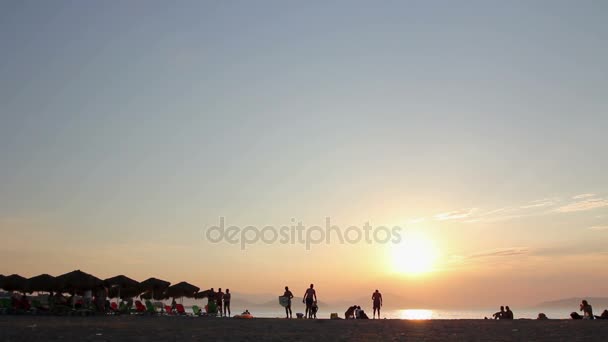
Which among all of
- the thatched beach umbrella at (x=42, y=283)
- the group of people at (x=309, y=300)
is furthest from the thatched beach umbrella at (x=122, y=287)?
the group of people at (x=309, y=300)

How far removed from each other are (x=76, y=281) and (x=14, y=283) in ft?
15.9

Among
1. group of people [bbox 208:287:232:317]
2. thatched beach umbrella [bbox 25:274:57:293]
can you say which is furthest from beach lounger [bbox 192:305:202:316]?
thatched beach umbrella [bbox 25:274:57:293]

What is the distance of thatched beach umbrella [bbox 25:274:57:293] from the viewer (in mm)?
37875

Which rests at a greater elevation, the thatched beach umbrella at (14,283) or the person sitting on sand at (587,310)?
the thatched beach umbrella at (14,283)

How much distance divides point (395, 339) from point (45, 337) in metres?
9.84

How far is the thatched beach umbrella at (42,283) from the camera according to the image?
3788 cm

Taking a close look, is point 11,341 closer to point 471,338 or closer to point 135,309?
point 471,338

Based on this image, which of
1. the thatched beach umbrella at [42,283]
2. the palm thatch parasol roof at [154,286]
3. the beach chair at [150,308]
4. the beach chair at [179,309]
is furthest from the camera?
the palm thatch parasol roof at [154,286]

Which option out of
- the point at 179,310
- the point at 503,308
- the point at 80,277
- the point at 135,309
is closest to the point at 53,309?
the point at 80,277

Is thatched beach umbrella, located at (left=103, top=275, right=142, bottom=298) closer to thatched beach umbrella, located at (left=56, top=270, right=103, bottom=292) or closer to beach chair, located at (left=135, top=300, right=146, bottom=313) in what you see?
thatched beach umbrella, located at (left=56, top=270, right=103, bottom=292)

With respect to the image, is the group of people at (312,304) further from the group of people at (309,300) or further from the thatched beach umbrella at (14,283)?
the thatched beach umbrella at (14,283)

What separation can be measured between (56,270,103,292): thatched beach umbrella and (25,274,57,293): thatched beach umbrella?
1.72ft

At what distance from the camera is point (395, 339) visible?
17.3 meters

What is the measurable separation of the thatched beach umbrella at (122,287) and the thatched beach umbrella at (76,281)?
164 cm
